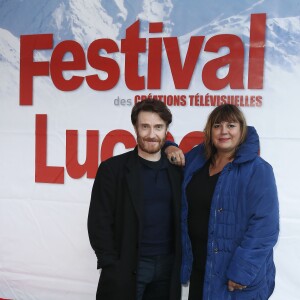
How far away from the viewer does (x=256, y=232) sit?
128 cm

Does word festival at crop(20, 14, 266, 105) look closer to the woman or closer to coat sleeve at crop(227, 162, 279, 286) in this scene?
the woman

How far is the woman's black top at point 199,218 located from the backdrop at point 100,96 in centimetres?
50

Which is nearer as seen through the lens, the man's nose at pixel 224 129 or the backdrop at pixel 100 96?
the man's nose at pixel 224 129

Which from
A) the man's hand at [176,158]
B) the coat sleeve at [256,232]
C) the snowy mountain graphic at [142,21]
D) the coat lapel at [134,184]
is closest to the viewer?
the coat sleeve at [256,232]

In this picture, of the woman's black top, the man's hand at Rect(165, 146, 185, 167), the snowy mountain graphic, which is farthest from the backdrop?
the woman's black top

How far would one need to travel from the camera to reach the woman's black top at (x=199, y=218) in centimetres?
140

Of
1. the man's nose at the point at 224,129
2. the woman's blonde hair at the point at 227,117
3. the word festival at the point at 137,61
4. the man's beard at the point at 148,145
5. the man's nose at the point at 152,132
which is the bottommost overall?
the man's beard at the point at 148,145

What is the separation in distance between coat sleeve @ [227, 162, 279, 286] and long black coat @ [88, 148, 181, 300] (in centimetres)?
26

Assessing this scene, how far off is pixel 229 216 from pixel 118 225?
0.41 m

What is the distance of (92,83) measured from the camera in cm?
206

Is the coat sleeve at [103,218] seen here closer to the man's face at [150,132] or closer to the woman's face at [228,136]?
the man's face at [150,132]

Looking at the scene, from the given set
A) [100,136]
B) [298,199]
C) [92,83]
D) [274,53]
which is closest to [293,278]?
[298,199]

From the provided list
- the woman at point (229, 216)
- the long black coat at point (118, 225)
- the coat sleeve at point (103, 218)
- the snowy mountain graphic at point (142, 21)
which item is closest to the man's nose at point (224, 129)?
the woman at point (229, 216)

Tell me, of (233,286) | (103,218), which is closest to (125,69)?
(103,218)
